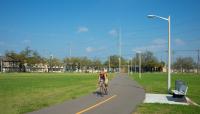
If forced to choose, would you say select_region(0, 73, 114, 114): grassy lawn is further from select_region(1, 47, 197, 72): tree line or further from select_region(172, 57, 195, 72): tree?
select_region(172, 57, 195, 72): tree

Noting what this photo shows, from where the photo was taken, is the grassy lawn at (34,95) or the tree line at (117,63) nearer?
the grassy lawn at (34,95)

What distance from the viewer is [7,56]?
144m

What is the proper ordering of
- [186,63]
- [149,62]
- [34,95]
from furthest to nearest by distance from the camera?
1. [186,63]
2. [149,62]
3. [34,95]

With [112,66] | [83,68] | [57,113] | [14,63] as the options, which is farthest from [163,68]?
[57,113]

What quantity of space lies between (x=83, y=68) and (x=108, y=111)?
533 feet

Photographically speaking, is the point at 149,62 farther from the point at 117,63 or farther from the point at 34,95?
the point at 34,95

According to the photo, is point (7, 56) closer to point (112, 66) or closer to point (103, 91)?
point (112, 66)

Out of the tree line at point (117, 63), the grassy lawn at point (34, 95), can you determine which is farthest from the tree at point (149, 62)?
the grassy lawn at point (34, 95)

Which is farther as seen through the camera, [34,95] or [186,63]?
[186,63]

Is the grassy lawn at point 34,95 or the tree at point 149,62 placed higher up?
the tree at point 149,62

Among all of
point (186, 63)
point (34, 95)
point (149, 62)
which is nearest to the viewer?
point (34, 95)

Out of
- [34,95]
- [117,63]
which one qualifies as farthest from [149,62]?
[34,95]

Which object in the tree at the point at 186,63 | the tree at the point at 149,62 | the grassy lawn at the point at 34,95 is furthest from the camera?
the tree at the point at 186,63

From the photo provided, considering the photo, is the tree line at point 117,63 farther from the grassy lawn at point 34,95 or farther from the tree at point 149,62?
the grassy lawn at point 34,95
